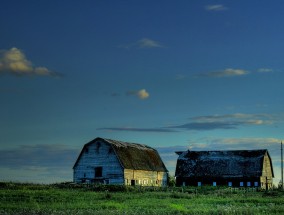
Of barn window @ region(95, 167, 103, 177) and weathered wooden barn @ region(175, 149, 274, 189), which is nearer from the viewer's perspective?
barn window @ region(95, 167, 103, 177)

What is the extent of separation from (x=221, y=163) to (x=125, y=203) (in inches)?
1650

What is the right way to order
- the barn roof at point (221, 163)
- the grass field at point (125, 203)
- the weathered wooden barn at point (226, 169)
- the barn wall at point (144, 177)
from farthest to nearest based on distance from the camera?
the barn roof at point (221, 163), the weathered wooden barn at point (226, 169), the barn wall at point (144, 177), the grass field at point (125, 203)

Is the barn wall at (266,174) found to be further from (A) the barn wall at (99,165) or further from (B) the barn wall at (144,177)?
(A) the barn wall at (99,165)

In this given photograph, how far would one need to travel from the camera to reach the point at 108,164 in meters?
66.1

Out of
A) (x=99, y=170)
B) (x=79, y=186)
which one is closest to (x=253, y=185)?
(x=99, y=170)

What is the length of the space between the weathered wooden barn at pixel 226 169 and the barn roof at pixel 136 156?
376cm

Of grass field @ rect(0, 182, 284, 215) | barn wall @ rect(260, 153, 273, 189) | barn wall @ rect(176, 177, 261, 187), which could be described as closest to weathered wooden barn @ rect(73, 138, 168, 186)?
barn wall @ rect(176, 177, 261, 187)

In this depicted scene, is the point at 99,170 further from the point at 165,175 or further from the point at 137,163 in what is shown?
the point at 165,175

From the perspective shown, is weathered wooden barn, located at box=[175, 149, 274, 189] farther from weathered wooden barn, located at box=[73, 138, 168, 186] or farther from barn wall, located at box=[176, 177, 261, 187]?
weathered wooden barn, located at box=[73, 138, 168, 186]

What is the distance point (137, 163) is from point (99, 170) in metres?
5.84

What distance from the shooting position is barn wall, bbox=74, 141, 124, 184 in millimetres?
65688

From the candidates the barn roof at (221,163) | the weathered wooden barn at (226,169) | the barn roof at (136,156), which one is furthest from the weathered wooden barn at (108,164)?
the barn roof at (221,163)

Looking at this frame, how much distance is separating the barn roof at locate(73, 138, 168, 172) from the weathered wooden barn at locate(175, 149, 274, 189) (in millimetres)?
3757

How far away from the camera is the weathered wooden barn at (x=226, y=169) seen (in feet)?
233
